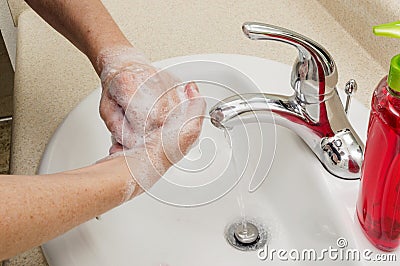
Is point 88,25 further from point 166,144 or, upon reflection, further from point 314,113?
point 314,113

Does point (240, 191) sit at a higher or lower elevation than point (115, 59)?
lower

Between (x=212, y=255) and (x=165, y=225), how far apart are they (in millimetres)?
78

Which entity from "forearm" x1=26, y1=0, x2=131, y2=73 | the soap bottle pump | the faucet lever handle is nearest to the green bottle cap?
the soap bottle pump

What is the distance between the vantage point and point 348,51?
0.89 meters

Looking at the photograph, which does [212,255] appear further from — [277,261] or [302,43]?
[302,43]

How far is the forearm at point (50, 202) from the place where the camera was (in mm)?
461

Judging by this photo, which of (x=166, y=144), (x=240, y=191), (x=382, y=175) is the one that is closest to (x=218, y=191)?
(x=240, y=191)

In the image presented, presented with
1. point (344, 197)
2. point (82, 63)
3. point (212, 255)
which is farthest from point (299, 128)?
point (82, 63)

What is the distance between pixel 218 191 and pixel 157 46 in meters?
0.30

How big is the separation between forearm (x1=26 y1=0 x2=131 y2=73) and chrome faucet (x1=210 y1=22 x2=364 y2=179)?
19 cm

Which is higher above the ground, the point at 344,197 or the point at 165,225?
the point at 344,197

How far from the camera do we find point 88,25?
77 cm

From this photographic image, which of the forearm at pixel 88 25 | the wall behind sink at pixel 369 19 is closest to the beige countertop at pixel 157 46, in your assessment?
the wall behind sink at pixel 369 19

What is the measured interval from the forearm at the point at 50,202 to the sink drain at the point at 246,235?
0.76ft
